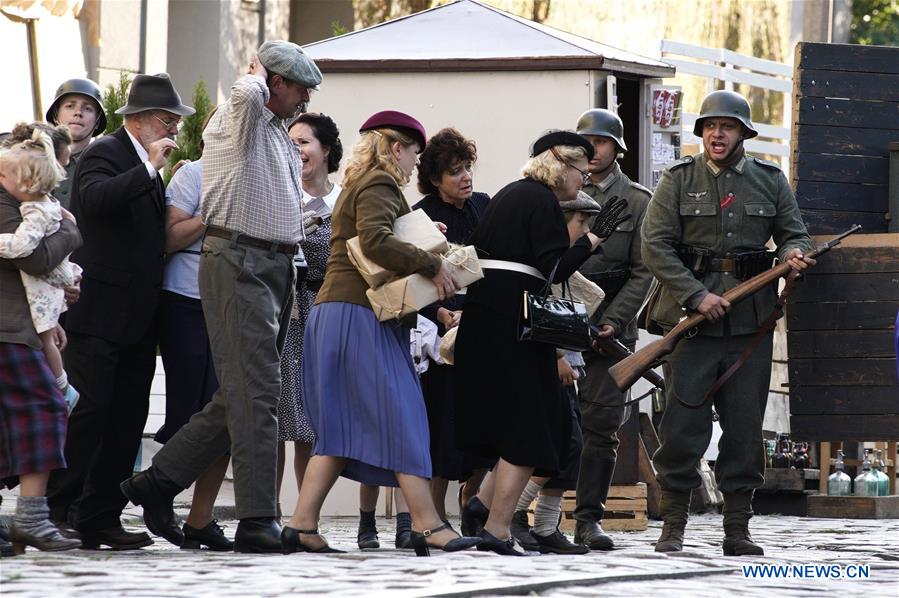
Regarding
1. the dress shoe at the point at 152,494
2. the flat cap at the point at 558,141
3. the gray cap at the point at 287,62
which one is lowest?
the dress shoe at the point at 152,494

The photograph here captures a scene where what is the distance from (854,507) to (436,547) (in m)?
5.64

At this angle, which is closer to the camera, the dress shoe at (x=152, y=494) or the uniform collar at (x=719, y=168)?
the dress shoe at (x=152, y=494)

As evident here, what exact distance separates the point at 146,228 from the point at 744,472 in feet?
9.42

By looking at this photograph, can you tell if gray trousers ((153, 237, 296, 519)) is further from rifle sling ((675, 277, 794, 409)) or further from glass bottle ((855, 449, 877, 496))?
glass bottle ((855, 449, 877, 496))

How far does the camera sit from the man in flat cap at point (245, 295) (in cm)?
728

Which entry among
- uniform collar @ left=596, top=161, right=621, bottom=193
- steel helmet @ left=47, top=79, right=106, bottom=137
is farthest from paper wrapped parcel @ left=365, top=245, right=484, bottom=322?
steel helmet @ left=47, top=79, right=106, bottom=137

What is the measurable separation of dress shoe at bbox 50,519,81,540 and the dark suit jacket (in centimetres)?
79

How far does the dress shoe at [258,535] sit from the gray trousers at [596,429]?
2.13 meters

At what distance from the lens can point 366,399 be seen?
7.37 metres

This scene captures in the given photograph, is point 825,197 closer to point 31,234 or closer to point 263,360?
point 263,360

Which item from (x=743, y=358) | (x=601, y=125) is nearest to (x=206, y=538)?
(x=743, y=358)

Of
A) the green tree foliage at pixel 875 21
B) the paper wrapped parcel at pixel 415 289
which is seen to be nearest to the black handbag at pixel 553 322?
the paper wrapped parcel at pixel 415 289

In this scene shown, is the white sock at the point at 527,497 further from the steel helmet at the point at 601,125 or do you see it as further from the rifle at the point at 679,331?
the steel helmet at the point at 601,125

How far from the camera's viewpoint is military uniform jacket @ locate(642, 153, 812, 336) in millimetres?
8336
